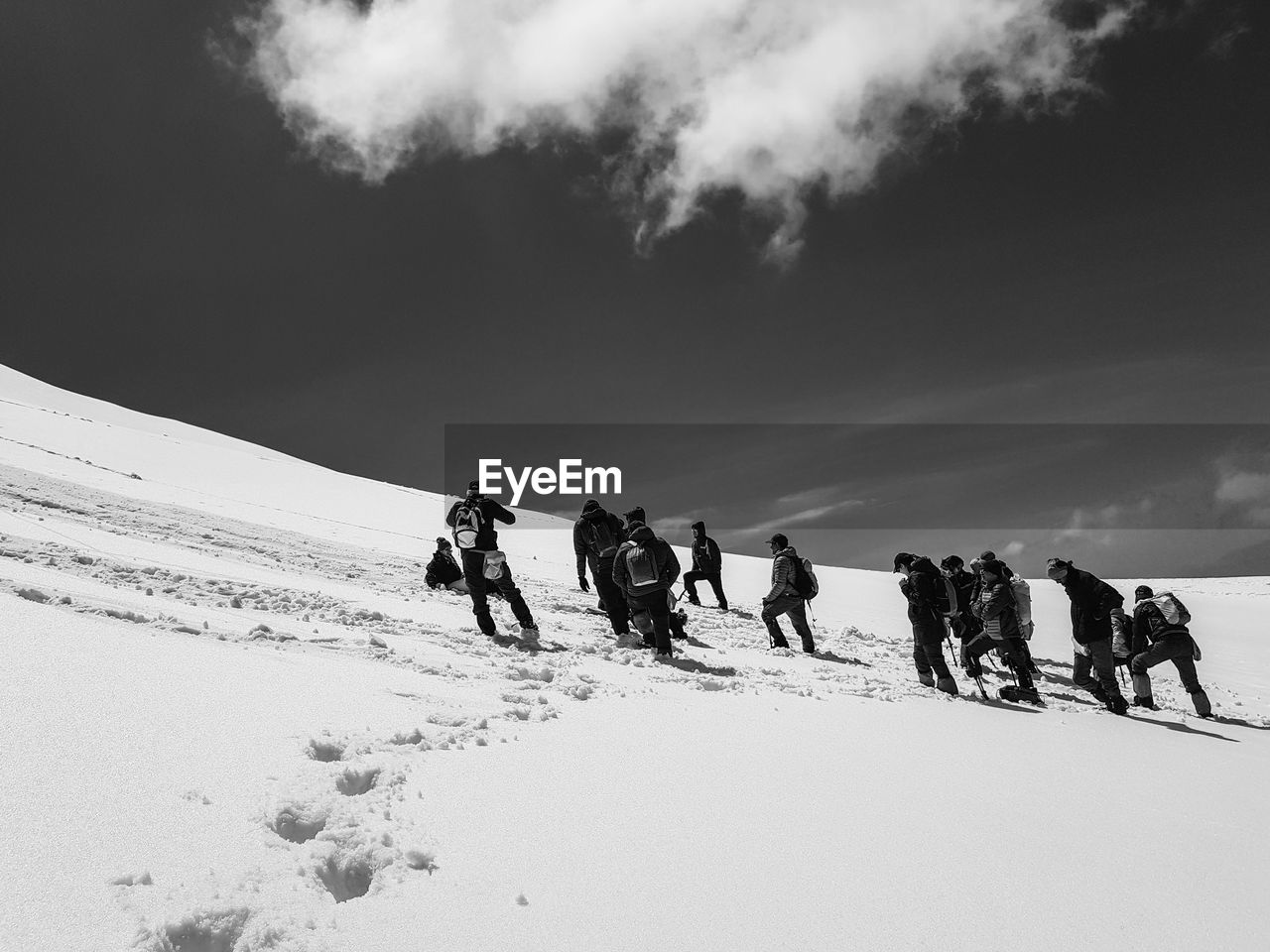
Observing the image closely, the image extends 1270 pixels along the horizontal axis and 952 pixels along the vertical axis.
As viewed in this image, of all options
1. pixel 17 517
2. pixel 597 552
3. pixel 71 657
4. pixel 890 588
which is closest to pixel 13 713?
pixel 71 657

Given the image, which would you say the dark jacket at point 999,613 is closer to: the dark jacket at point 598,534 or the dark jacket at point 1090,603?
the dark jacket at point 1090,603

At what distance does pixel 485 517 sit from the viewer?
870 cm

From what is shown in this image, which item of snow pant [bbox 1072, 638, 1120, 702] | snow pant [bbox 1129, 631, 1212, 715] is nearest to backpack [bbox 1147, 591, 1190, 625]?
snow pant [bbox 1129, 631, 1212, 715]

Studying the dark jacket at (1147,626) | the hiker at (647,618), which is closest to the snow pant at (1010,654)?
the dark jacket at (1147,626)

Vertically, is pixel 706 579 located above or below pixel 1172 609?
above

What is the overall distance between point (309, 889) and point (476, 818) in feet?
2.46

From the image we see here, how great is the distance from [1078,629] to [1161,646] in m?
0.94

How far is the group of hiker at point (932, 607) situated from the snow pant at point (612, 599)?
1 cm

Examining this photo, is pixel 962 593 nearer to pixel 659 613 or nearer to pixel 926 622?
pixel 926 622

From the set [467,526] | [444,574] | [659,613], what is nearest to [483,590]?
[467,526]

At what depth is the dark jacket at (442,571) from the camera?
1176cm

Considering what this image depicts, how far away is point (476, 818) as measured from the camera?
3057 mm

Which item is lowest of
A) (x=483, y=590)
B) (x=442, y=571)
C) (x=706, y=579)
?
(x=483, y=590)

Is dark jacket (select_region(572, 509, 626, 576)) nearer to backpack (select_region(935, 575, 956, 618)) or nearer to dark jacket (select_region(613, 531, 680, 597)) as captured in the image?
dark jacket (select_region(613, 531, 680, 597))
